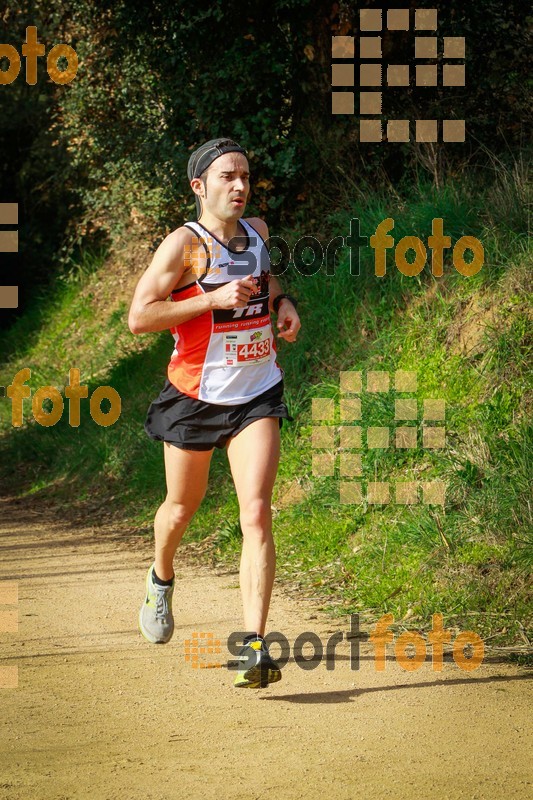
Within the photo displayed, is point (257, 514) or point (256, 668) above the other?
point (257, 514)

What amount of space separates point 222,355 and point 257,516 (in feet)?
2.39

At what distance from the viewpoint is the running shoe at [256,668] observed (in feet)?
15.1

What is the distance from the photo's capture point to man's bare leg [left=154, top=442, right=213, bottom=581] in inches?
201

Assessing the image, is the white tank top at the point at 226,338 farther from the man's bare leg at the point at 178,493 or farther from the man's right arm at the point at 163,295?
the man's bare leg at the point at 178,493

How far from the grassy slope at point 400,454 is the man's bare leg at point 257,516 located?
50.3 inches

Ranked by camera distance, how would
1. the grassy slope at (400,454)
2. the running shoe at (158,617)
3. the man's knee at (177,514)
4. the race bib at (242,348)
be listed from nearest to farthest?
the race bib at (242,348) < the man's knee at (177,514) < the running shoe at (158,617) < the grassy slope at (400,454)

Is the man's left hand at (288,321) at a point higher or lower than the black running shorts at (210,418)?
higher

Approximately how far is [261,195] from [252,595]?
22.0ft

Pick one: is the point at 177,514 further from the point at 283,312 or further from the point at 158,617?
the point at 283,312

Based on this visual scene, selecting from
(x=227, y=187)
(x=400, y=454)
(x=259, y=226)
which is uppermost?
(x=227, y=187)

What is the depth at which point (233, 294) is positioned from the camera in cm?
471

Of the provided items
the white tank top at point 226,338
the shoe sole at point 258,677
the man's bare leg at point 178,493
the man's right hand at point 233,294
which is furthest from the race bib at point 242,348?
the shoe sole at point 258,677

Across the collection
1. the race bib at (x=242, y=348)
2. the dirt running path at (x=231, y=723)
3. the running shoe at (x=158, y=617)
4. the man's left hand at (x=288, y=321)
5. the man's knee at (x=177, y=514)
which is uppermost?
the man's left hand at (x=288, y=321)

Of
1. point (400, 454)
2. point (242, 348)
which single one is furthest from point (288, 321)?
point (400, 454)
